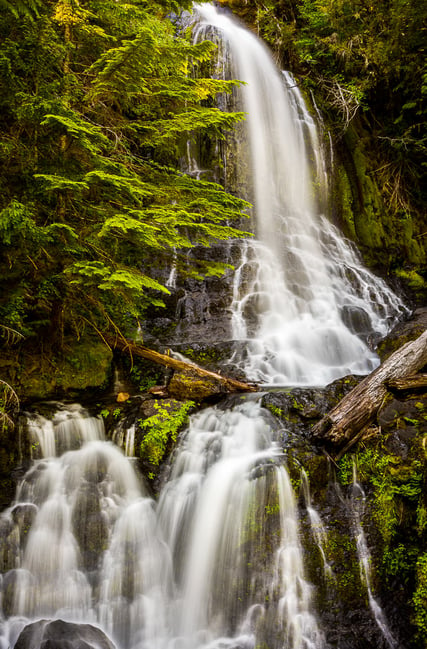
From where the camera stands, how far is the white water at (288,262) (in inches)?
322

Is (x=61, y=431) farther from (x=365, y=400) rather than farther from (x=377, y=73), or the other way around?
(x=377, y=73)

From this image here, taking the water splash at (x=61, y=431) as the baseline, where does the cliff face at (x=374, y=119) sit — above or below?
above

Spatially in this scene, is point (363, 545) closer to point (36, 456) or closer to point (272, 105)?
point (36, 456)

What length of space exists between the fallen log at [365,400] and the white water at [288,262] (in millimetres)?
2285

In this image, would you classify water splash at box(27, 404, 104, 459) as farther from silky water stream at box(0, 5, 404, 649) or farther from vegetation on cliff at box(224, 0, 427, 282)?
vegetation on cliff at box(224, 0, 427, 282)

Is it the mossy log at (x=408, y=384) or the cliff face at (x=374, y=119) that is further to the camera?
the cliff face at (x=374, y=119)

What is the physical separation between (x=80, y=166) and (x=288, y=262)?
6470 mm

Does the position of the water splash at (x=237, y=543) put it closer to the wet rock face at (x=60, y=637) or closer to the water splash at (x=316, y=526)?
the water splash at (x=316, y=526)

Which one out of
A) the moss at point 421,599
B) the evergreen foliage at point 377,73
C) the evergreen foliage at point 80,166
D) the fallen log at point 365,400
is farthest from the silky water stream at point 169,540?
the evergreen foliage at point 377,73

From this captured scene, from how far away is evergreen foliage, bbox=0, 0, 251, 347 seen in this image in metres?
4.36

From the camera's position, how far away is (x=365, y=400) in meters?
4.90

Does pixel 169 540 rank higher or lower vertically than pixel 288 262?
lower

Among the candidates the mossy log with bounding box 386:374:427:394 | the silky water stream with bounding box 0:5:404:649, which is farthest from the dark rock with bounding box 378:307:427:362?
the silky water stream with bounding box 0:5:404:649

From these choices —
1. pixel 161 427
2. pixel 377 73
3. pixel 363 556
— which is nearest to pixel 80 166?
pixel 161 427
